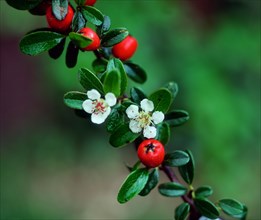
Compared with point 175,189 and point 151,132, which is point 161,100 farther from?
point 175,189

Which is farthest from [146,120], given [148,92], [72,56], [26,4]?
[148,92]

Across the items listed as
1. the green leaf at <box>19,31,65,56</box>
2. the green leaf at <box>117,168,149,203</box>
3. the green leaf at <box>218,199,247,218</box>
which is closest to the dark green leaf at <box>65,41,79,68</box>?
the green leaf at <box>19,31,65,56</box>

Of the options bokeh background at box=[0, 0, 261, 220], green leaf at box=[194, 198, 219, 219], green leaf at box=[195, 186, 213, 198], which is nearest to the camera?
green leaf at box=[194, 198, 219, 219]

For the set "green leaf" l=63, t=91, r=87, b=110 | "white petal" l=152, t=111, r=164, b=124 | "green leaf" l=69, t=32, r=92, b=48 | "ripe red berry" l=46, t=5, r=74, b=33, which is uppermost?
"ripe red berry" l=46, t=5, r=74, b=33

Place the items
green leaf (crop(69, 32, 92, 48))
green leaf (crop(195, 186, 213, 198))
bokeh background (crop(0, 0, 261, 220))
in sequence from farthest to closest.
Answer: bokeh background (crop(0, 0, 261, 220)) < green leaf (crop(195, 186, 213, 198)) < green leaf (crop(69, 32, 92, 48))

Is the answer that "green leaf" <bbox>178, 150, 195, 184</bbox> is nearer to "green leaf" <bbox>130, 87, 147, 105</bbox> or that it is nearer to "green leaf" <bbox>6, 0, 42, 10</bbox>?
"green leaf" <bbox>130, 87, 147, 105</bbox>

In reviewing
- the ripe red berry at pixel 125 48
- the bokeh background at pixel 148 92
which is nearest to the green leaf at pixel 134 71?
the ripe red berry at pixel 125 48
